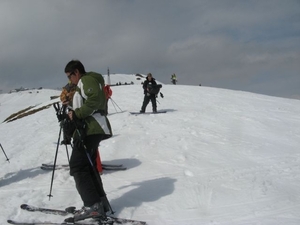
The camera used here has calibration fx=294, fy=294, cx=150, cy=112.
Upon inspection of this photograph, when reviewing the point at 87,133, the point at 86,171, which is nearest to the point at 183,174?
the point at 86,171

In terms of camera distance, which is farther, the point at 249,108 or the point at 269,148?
the point at 249,108

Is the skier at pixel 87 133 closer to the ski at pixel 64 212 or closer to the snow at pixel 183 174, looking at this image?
the ski at pixel 64 212

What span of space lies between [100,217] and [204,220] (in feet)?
4.77

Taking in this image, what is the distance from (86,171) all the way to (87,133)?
20.7 inches

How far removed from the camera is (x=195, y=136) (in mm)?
9664

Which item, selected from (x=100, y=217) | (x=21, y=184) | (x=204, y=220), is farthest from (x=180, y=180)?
(x=21, y=184)

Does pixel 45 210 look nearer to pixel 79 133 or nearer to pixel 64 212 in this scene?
pixel 64 212

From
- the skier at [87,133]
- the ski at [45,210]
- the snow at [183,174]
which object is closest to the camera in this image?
the skier at [87,133]

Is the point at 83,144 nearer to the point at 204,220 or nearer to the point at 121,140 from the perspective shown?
the point at 204,220

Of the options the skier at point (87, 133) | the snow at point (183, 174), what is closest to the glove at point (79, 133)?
the skier at point (87, 133)

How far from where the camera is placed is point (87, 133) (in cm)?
404

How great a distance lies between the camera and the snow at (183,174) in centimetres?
443

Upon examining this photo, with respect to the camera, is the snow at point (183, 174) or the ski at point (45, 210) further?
the snow at point (183, 174)

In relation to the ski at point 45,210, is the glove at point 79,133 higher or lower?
higher
